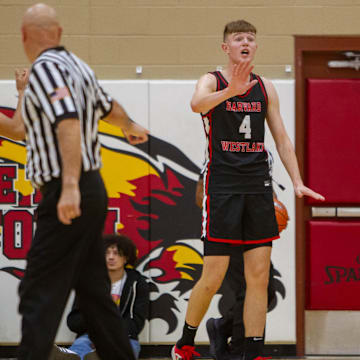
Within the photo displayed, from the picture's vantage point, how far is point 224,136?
14.3 feet

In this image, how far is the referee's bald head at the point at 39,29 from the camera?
3.28m

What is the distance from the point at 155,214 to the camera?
5828 millimetres

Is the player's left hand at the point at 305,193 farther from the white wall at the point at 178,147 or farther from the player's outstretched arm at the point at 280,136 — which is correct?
the white wall at the point at 178,147

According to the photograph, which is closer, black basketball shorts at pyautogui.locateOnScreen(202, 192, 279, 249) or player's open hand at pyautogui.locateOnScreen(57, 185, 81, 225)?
player's open hand at pyautogui.locateOnScreen(57, 185, 81, 225)

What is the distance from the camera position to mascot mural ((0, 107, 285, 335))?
19.1 ft

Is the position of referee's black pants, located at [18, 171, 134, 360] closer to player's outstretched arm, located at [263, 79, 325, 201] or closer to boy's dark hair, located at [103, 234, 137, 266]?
player's outstretched arm, located at [263, 79, 325, 201]

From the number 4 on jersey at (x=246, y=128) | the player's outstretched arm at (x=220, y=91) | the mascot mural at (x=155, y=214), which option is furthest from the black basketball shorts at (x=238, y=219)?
the mascot mural at (x=155, y=214)

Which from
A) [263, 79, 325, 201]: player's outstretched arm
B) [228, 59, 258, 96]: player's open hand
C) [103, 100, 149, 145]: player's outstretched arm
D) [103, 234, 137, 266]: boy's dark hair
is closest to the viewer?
[103, 100, 149, 145]: player's outstretched arm

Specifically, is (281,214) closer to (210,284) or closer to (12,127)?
(210,284)

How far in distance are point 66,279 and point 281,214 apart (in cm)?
250

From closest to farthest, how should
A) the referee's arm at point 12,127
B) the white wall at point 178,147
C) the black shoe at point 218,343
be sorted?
the referee's arm at point 12,127 → the black shoe at point 218,343 → the white wall at point 178,147

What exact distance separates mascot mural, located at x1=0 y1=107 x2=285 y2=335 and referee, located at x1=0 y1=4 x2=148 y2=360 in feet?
7.99

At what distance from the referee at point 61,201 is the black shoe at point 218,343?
5.78 ft

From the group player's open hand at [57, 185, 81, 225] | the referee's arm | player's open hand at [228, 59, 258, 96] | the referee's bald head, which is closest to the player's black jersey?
player's open hand at [228, 59, 258, 96]
